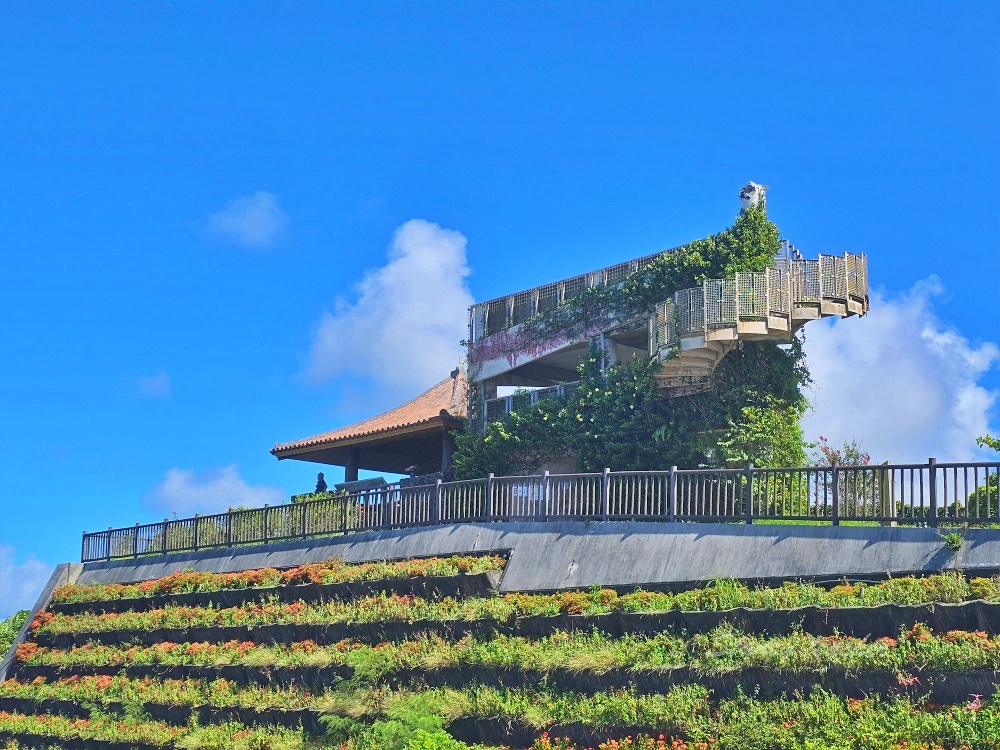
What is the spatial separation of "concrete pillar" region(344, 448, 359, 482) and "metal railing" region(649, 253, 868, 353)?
43.1 feet

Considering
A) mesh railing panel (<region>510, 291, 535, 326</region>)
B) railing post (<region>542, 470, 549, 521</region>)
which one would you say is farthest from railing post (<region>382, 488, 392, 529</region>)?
mesh railing panel (<region>510, 291, 535, 326</region>)

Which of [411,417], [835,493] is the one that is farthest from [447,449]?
[835,493]

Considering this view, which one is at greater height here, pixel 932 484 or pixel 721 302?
pixel 721 302

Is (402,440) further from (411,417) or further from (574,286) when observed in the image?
(574,286)

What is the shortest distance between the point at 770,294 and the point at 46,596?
20.8 meters

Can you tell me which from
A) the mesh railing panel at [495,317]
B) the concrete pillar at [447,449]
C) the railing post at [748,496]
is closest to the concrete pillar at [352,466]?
the concrete pillar at [447,449]

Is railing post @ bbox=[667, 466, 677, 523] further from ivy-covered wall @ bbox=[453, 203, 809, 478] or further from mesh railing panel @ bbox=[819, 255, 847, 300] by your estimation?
mesh railing panel @ bbox=[819, 255, 847, 300]

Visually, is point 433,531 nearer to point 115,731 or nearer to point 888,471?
point 115,731

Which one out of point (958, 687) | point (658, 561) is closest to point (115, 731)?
point (658, 561)

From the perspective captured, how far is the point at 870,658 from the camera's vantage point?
631 inches

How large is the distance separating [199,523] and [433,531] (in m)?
9.60

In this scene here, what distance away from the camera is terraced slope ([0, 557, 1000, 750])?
15.8 metres

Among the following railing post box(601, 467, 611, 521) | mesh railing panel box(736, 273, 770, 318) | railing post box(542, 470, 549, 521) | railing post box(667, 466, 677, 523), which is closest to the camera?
railing post box(667, 466, 677, 523)

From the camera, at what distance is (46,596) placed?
3569 cm
